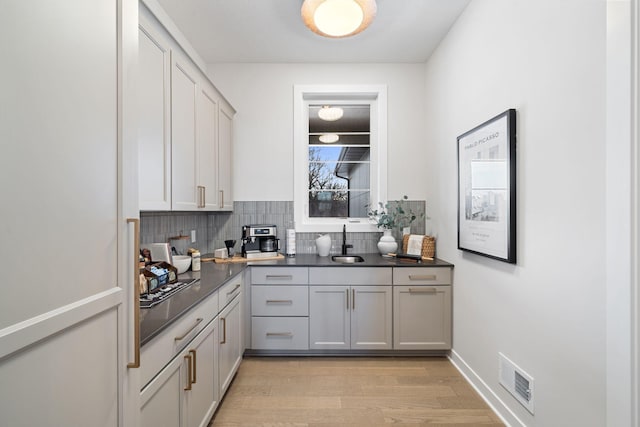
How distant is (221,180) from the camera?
2.89 metres

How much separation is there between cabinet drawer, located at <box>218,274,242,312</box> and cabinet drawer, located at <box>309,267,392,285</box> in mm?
617

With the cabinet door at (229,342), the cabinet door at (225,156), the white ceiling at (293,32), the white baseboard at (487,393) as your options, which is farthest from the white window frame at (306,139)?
the white baseboard at (487,393)

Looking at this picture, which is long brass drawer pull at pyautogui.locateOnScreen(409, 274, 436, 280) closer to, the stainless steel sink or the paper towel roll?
the stainless steel sink

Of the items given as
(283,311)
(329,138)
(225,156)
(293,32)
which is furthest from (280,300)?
(293,32)

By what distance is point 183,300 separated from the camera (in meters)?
1.56

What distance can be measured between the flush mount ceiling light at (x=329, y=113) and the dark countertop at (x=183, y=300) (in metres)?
1.88

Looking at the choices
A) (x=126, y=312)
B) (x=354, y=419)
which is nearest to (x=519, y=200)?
(x=354, y=419)

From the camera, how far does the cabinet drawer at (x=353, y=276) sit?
2.71 m

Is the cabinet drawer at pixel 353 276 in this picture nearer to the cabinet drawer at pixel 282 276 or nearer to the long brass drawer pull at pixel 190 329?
the cabinet drawer at pixel 282 276

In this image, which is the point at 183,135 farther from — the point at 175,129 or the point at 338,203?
the point at 338,203

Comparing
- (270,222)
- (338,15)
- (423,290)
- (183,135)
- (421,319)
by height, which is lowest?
(421,319)

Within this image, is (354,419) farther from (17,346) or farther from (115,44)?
(115,44)

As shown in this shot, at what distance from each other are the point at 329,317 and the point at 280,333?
44cm

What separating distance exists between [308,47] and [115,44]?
7.70ft
